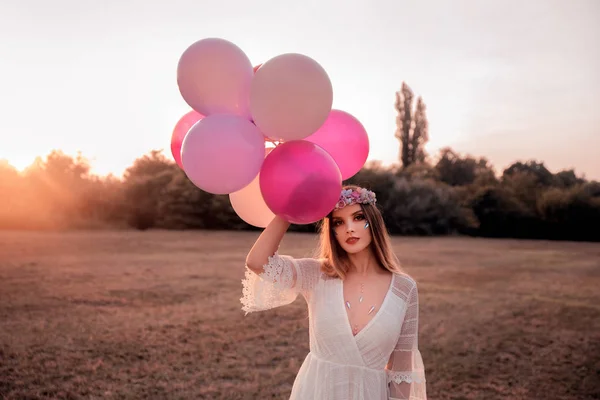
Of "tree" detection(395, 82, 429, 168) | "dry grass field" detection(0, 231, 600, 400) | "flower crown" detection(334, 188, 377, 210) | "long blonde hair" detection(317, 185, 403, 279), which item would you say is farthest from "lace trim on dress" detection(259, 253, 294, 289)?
"tree" detection(395, 82, 429, 168)

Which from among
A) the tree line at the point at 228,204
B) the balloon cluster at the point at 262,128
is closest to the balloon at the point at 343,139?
the balloon cluster at the point at 262,128

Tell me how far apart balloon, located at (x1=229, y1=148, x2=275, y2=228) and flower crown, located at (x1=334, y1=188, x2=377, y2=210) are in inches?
13.5

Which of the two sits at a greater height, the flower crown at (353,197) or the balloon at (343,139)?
the balloon at (343,139)

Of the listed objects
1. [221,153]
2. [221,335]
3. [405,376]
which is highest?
[221,153]

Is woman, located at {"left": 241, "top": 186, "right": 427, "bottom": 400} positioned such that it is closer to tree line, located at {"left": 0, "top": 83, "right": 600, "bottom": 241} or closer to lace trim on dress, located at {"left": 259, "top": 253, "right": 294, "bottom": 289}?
lace trim on dress, located at {"left": 259, "top": 253, "right": 294, "bottom": 289}

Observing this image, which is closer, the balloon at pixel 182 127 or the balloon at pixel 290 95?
the balloon at pixel 290 95

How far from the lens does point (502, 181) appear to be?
92.5ft

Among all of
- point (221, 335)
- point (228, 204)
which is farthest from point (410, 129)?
point (221, 335)

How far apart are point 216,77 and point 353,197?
782 millimetres

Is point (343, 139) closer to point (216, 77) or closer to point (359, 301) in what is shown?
point (216, 77)

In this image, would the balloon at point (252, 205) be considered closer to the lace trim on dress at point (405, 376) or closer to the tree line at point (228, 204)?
the lace trim on dress at point (405, 376)

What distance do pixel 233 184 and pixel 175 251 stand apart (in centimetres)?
1308

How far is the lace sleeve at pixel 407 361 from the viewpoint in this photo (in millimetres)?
2006

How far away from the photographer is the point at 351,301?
2.04m
